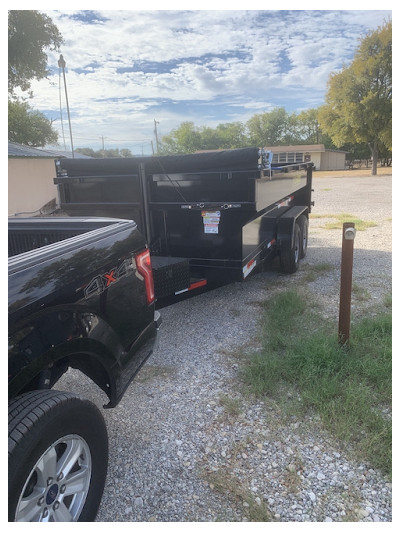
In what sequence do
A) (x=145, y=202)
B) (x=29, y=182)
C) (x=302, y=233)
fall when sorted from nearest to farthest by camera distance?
(x=145, y=202) < (x=302, y=233) < (x=29, y=182)

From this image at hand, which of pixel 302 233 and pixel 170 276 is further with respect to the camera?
pixel 302 233

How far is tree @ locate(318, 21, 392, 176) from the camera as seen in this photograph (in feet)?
104

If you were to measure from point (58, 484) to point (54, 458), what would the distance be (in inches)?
6.1

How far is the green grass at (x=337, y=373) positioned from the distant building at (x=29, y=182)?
13.2m

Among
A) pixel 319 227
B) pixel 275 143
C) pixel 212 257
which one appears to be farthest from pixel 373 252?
pixel 275 143

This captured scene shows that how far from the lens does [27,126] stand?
29188 millimetres

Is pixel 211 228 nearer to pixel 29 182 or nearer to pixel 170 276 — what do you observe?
pixel 170 276

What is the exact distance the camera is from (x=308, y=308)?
5.09 meters

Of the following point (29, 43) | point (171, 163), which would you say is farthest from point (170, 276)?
point (29, 43)

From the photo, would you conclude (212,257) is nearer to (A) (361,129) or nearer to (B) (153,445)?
(B) (153,445)

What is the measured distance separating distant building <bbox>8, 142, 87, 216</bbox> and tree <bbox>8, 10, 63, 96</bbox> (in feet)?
26.6

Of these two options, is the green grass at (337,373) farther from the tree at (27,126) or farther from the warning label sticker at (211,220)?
the tree at (27,126)

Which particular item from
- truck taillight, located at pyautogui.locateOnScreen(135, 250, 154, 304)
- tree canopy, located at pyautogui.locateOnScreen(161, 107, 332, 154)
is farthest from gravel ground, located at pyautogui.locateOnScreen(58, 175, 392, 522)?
tree canopy, located at pyautogui.locateOnScreen(161, 107, 332, 154)

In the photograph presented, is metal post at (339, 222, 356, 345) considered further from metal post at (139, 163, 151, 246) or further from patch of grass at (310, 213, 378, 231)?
patch of grass at (310, 213, 378, 231)
